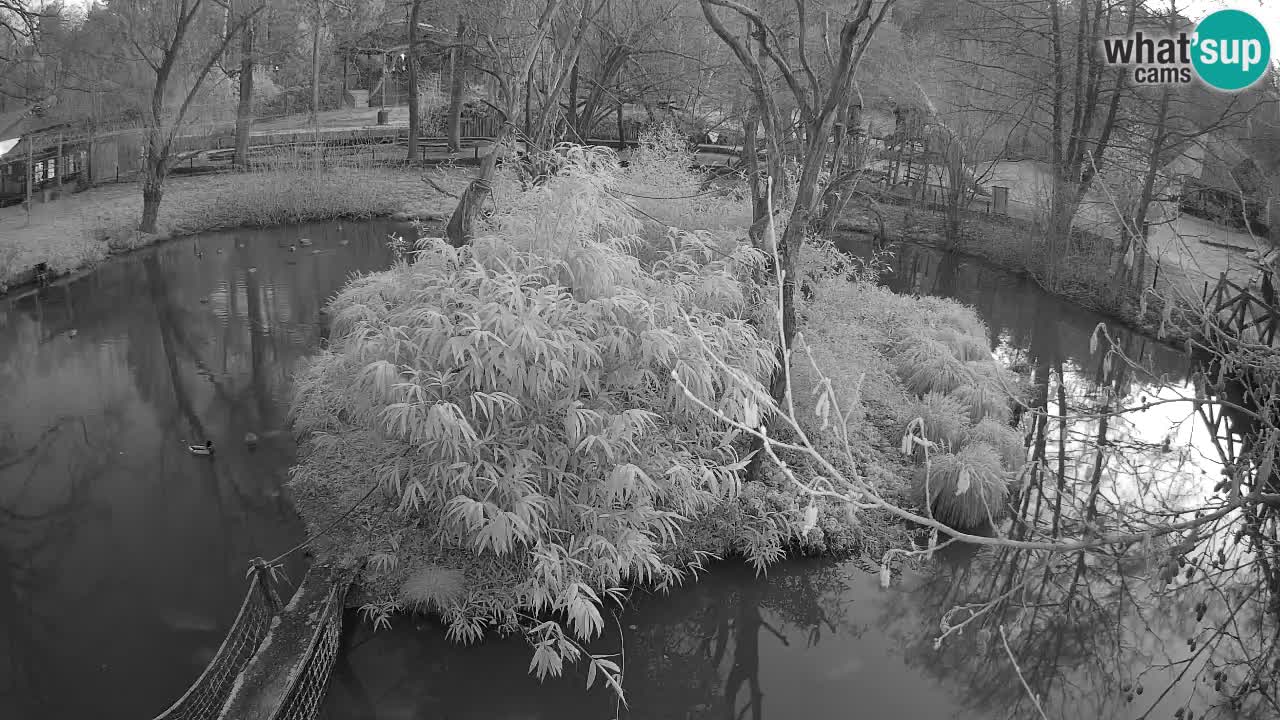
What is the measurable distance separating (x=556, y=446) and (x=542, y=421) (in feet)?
0.58

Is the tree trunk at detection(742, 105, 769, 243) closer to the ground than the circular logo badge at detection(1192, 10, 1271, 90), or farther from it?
closer to the ground

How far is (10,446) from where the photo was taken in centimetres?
823

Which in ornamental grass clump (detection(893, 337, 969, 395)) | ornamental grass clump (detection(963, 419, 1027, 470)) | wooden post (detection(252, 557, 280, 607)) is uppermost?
ornamental grass clump (detection(893, 337, 969, 395))

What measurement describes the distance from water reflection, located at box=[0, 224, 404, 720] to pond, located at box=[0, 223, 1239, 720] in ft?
0.07

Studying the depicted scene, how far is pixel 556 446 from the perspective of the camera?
5879 millimetres

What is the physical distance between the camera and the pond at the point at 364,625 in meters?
5.52

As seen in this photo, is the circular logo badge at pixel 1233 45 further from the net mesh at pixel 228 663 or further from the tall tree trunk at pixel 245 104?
the tall tree trunk at pixel 245 104

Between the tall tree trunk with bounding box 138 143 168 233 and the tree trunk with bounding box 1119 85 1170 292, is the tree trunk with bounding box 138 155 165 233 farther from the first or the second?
the tree trunk with bounding box 1119 85 1170 292

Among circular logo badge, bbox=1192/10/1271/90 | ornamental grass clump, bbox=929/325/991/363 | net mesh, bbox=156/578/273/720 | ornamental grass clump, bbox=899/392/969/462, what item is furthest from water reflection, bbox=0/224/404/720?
circular logo badge, bbox=1192/10/1271/90

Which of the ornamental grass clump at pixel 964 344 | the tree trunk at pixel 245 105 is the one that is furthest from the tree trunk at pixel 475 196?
the tree trunk at pixel 245 105

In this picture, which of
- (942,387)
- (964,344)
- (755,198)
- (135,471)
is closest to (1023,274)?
(964,344)

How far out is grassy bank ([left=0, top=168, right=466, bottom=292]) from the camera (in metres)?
13.5

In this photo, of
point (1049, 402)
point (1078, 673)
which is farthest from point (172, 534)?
point (1049, 402)

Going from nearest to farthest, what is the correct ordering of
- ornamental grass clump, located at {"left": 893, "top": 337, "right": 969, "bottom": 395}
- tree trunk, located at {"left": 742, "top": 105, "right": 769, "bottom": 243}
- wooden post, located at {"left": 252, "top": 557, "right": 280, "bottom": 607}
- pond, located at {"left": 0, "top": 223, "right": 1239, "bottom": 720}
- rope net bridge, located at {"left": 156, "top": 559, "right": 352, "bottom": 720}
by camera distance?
rope net bridge, located at {"left": 156, "top": 559, "right": 352, "bottom": 720} < wooden post, located at {"left": 252, "top": 557, "right": 280, "bottom": 607} < pond, located at {"left": 0, "top": 223, "right": 1239, "bottom": 720} < tree trunk, located at {"left": 742, "top": 105, "right": 769, "bottom": 243} < ornamental grass clump, located at {"left": 893, "top": 337, "right": 969, "bottom": 395}
